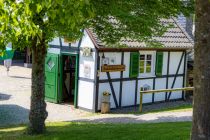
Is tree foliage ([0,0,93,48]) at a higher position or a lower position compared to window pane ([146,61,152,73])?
higher

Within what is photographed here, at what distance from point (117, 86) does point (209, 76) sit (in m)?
12.1

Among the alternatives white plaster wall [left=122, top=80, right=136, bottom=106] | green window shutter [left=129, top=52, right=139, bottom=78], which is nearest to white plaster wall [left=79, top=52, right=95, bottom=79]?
white plaster wall [left=122, top=80, right=136, bottom=106]

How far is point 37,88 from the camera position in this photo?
937 centimetres

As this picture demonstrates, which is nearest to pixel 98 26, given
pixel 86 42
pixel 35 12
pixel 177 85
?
pixel 35 12

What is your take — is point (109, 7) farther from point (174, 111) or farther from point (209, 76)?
point (174, 111)

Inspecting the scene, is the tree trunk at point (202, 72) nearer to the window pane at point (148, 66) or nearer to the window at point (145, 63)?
the window at point (145, 63)

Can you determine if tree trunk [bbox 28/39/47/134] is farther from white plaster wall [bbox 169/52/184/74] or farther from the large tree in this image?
white plaster wall [bbox 169/52/184/74]

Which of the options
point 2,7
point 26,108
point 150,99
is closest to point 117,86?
point 150,99

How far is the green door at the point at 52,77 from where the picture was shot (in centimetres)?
1770

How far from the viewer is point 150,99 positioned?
18.3 m

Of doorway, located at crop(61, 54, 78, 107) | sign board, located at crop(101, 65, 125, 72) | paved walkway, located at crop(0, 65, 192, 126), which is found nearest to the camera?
paved walkway, located at crop(0, 65, 192, 126)

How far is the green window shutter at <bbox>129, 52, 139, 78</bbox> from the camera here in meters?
17.2

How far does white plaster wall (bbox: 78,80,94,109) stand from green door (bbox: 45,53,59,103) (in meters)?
1.44

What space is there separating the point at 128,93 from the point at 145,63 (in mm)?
1623
